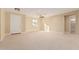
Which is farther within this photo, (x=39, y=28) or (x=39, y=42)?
(x=39, y=28)

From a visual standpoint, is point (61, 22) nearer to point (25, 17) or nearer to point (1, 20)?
point (25, 17)

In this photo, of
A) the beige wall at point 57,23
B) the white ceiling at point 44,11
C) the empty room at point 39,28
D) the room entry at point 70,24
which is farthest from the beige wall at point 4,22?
the room entry at point 70,24

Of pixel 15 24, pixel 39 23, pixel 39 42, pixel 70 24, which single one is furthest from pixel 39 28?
pixel 70 24

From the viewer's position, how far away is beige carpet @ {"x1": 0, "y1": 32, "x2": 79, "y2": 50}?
1790mm

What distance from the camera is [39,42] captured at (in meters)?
1.81

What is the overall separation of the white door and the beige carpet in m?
0.08

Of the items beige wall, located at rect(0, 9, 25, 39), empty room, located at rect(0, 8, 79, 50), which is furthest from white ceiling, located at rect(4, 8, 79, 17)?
beige wall, located at rect(0, 9, 25, 39)

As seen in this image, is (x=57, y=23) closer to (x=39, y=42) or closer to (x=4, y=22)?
(x=39, y=42)

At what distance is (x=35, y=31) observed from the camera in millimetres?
1920

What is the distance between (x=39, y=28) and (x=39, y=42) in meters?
0.25

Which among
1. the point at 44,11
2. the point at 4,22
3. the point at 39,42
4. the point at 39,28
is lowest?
the point at 39,42

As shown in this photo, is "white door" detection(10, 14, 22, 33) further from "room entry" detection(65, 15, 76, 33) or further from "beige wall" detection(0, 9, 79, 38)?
"room entry" detection(65, 15, 76, 33)
